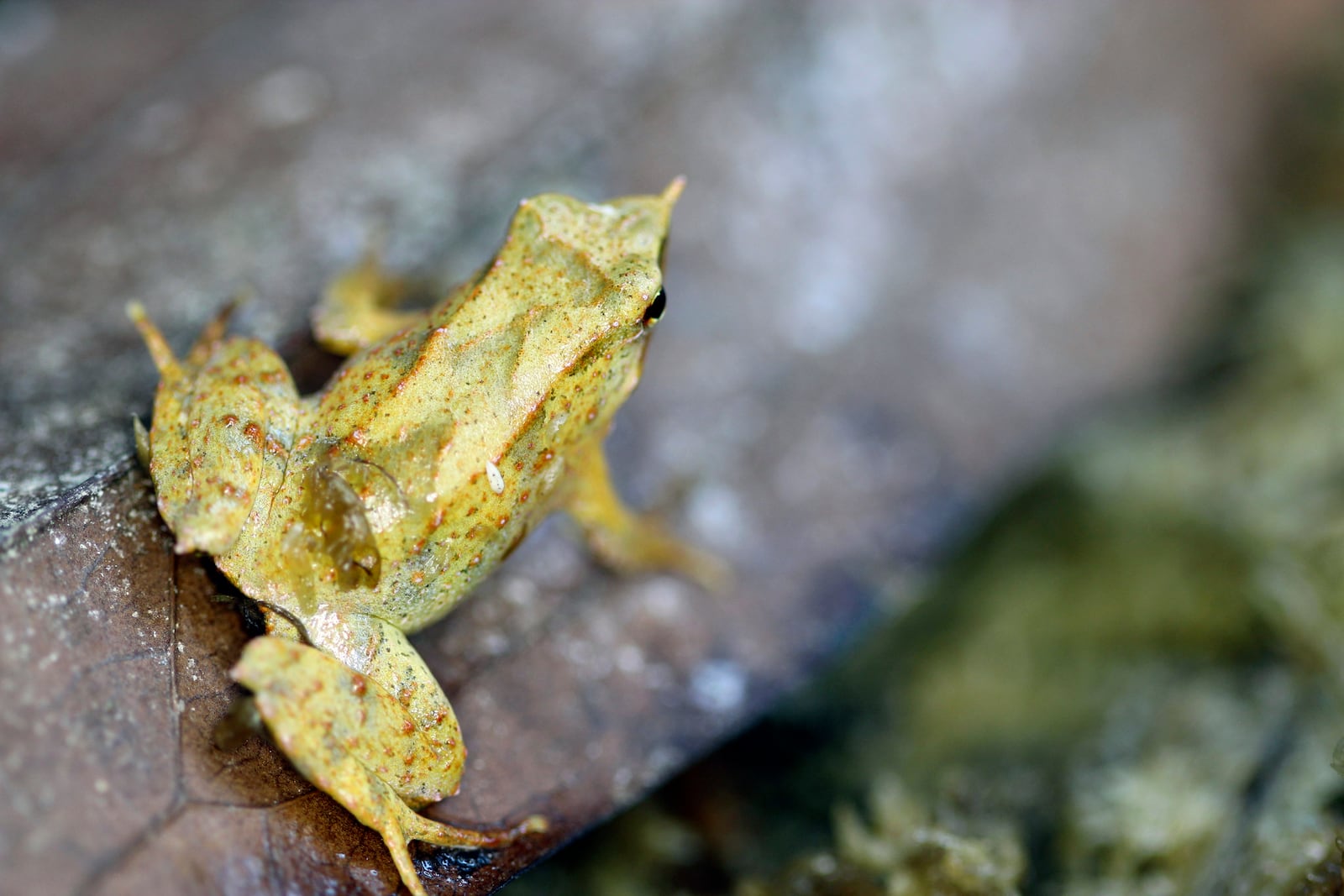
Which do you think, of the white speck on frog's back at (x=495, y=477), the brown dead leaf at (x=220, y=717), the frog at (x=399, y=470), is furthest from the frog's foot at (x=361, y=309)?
the brown dead leaf at (x=220, y=717)

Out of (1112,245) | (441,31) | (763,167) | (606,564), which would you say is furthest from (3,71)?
(1112,245)

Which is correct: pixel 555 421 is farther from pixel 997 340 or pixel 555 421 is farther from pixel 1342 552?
pixel 1342 552

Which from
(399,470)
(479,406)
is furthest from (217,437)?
(479,406)

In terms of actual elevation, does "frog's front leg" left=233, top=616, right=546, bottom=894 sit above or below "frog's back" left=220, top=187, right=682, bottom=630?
below

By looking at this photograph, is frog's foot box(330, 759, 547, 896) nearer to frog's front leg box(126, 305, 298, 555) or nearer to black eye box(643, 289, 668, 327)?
frog's front leg box(126, 305, 298, 555)

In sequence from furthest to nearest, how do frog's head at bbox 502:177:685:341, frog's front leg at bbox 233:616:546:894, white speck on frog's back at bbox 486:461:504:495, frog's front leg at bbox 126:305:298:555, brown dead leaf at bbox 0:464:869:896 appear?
1. frog's head at bbox 502:177:685:341
2. white speck on frog's back at bbox 486:461:504:495
3. frog's front leg at bbox 126:305:298:555
4. frog's front leg at bbox 233:616:546:894
5. brown dead leaf at bbox 0:464:869:896

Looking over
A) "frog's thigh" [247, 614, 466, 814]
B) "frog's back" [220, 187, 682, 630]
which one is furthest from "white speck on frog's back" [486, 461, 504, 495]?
"frog's thigh" [247, 614, 466, 814]

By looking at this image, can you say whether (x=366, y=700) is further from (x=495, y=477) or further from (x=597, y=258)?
(x=597, y=258)

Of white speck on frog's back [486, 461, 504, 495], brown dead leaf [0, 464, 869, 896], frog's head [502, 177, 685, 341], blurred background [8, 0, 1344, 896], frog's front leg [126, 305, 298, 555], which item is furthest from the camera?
blurred background [8, 0, 1344, 896]
